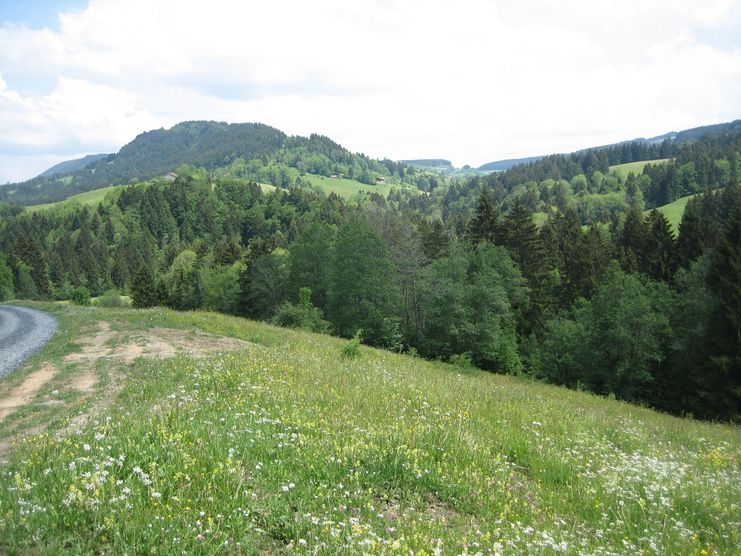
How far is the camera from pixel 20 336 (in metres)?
24.7

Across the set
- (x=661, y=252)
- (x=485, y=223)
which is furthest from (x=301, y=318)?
(x=661, y=252)

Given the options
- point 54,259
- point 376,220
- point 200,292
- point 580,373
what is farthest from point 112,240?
point 580,373

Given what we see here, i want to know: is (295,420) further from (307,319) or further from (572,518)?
(307,319)

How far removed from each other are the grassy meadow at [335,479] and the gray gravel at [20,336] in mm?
9497

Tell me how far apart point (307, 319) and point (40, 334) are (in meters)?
22.8

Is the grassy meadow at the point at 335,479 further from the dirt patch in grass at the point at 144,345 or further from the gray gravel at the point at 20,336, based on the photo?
the gray gravel at the point at 20,336

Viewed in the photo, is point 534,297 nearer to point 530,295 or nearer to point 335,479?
point 530,295

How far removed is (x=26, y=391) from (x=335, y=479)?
1157cm

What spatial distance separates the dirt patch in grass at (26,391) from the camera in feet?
37.3

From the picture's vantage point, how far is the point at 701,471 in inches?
388

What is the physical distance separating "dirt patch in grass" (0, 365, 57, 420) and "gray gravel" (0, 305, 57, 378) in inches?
76.7

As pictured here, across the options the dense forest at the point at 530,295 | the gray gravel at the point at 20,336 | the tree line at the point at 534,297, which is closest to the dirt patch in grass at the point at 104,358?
the gray gravel at the point at 20,336

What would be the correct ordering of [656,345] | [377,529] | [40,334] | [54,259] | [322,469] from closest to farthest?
[377,529]
[322,469]
[40,334]
[656,345]
[54,259]

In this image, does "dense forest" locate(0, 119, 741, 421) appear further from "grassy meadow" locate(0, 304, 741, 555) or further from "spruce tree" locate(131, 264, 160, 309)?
"grassy meadow" locate(0, 304, 741, 555)
